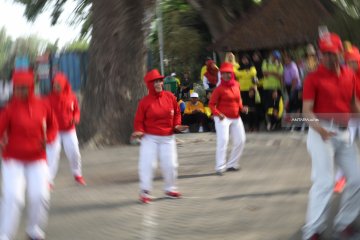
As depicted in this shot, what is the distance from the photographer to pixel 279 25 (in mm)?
21312

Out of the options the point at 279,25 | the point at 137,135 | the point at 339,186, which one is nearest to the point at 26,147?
the point at 137,135

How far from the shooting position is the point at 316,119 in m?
5.76

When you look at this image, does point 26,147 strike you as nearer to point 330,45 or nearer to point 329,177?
point 329,177

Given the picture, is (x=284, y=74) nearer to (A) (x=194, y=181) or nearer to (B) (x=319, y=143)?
(A) (x=194, y=181)

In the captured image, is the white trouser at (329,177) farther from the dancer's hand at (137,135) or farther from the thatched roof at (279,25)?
the thatched roof at (279,25)

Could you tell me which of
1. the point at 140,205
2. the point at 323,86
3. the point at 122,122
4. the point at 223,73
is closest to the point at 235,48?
the point at 122,122

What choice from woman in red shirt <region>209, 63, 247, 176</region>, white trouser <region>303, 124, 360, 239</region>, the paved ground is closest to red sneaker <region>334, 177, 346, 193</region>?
the paved ground

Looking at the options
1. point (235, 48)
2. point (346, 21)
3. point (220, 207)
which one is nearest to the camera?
point (220, 207)

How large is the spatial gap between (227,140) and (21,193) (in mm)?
5291

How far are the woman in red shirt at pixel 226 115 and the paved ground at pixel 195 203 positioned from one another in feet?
1.06

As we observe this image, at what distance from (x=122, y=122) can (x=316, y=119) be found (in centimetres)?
1020

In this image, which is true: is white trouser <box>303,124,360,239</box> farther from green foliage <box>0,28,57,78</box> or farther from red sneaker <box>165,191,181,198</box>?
green foliage <box>0,28,57,78</box>

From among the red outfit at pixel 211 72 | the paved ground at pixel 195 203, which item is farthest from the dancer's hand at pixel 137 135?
the red outfit at pixel 211 72

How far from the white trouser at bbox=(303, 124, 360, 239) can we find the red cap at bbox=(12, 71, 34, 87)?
2867 millimetres
